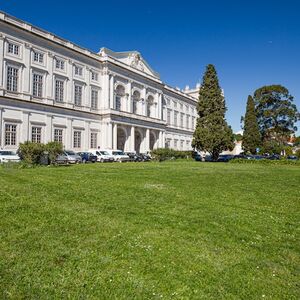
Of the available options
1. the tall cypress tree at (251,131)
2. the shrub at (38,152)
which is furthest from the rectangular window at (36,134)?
the tall cypress tree at (251,131)

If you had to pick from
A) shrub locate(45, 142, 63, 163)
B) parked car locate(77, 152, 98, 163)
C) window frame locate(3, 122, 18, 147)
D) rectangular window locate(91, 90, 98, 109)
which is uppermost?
rectangular window locate(91, 90, 98, 109)

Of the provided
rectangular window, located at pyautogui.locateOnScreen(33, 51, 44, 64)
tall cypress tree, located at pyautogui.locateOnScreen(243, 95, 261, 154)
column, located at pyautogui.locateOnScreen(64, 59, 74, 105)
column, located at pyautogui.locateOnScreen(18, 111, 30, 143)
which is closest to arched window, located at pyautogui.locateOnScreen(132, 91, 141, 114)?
column, located at pyautogui.locateOnScreen(64, 59, 74, 105)

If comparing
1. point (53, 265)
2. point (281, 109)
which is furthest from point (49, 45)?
point (281, 109)

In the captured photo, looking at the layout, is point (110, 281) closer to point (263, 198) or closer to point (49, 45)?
point (263, 198)

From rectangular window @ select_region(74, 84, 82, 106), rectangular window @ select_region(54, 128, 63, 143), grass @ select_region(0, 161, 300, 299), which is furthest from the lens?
rectangular window @ select_region(74, 84, 82, 106)

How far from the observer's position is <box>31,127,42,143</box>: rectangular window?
39.7 meters

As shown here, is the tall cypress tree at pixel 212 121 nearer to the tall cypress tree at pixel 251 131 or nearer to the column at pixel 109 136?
the column at pixel 109 136

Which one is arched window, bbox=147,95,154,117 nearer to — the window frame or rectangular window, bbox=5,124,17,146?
the window frame

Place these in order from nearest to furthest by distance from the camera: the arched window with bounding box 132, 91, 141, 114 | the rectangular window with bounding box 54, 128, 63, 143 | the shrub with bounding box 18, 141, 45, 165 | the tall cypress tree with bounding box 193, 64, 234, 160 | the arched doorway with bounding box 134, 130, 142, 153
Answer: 1. the shrub with bounding box 18, 141, 45, 165
2. the rectangular window with bounding box 54, 128, 63, 143
3. the tall cypress tree with bounding box 193, 64, 234, 160
4. the arched window with bounding box 132, 91, 141, 114
5. the arched doorway with bounding box 134, 130, 142, 153

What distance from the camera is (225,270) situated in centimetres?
496

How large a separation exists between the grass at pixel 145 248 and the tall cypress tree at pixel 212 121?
3487 cm

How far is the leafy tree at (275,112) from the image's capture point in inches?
2660

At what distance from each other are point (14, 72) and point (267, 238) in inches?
1559

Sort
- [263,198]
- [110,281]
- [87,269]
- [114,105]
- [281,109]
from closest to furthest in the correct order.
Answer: [110,281]
[87,269]
[263,198]
[114,105]
[281,109]
